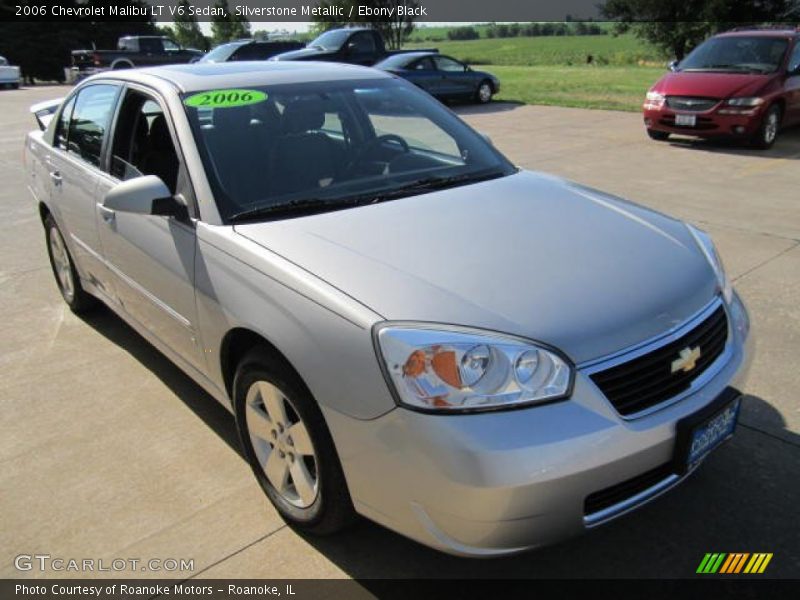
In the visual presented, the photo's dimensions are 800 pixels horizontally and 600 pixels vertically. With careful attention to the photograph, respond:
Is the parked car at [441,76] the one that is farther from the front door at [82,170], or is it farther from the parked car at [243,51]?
the front door at [82,170]

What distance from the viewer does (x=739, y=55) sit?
34.4 ft

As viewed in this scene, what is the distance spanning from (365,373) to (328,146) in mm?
1517

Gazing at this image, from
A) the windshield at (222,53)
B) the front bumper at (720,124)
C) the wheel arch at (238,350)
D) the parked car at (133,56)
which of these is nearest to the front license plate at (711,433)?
the wheel arch at (238,350)

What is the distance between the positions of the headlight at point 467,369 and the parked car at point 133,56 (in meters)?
28.7

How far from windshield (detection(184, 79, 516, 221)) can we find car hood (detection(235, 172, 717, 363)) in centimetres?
20

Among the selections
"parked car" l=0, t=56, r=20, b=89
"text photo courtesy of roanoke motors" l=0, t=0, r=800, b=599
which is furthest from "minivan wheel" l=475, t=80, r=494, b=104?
"parked car" l=0, t=56, r=20, b=89

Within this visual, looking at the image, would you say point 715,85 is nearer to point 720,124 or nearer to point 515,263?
point 720,124

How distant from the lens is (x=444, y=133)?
3.63 m

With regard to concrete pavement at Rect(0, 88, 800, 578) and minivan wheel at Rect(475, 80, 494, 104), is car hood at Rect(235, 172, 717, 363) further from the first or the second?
minivan wheel at Rect(475, 80, 494, 104)

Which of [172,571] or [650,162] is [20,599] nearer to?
[172,571]

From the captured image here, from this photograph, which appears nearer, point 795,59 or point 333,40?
point 795,59

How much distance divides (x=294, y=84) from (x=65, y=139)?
5.98ft

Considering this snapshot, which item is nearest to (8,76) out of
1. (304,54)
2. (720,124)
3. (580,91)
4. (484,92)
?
(304,54)

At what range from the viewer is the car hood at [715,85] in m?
9.50
